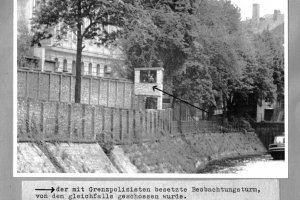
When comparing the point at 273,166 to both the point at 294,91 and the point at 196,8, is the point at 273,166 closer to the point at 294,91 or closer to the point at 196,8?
the point at 294,91

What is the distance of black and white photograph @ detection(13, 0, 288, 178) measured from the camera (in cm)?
685

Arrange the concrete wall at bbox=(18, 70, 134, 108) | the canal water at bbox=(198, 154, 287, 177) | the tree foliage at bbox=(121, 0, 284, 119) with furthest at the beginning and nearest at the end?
the tree foliage at bbox=(121, 0, 284, 119)
the concrete wall at bbox=(18, 70, 134, 108)
the canal water at bbox=(198, 154, 287, 177)

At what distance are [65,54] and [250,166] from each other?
1378 millimetres

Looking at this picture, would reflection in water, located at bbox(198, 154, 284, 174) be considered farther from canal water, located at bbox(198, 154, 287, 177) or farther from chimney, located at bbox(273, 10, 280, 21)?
chimney, located at bbox(273, 10, 280, 21)

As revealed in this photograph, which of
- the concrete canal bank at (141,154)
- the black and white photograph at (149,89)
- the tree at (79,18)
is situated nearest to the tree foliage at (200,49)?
the black and white photograph at (149,89)

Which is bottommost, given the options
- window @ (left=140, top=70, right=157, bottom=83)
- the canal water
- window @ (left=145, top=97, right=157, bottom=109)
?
the canal water

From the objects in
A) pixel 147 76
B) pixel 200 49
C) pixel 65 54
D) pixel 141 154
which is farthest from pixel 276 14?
pixel 65 54

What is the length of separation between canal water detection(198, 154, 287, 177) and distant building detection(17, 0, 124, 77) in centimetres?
92

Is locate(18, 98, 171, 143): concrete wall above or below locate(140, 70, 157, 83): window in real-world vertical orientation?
below

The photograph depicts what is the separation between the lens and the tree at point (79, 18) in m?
6.96

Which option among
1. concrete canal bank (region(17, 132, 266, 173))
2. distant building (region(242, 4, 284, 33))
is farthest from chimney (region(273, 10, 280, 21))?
concrete canal bank (region(17, 132, 266, 173))

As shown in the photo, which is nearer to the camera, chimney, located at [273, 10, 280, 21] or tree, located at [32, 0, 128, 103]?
chimney, located at [273, 10, 280, 21]

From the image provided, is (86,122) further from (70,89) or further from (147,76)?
(147,76)

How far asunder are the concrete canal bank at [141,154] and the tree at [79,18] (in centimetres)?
38
